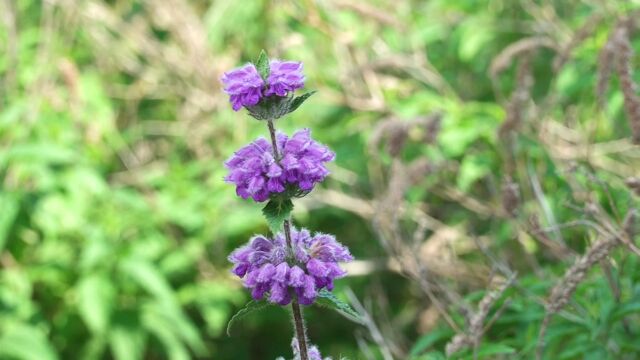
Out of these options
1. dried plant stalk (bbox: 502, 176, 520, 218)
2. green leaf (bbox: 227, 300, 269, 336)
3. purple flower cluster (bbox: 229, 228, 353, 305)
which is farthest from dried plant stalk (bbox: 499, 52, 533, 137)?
green leaf (bbox: 227, 300, 269, 336)

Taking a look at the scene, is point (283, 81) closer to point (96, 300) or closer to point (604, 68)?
point (604, 68)

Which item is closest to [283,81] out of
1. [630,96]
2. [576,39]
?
[630,96]

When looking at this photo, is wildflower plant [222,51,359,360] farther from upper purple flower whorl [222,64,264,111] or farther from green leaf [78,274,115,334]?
green leaf [78,274,115,334]

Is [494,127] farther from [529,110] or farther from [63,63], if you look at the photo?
[63,63]

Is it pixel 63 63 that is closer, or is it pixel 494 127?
pixel 494 127

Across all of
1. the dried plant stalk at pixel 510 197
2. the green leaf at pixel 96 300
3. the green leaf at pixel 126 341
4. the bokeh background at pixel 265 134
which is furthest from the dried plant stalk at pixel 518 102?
the green leaf at pixel 126 341

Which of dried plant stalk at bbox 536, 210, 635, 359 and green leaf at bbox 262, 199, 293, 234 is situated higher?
green leaf at bbox 262, 199, 293, 234

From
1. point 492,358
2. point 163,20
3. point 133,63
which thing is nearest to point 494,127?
point 492,358

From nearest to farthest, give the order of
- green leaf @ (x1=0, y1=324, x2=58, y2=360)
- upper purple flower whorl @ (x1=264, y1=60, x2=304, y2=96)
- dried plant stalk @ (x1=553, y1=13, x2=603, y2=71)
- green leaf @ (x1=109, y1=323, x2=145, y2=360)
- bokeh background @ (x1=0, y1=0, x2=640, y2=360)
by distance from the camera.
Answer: upper purple flower whorl @ (x1=264, y1=60, x2=304, y2=96), dried plant stalk @ (x1=553, y1=13, x2=603, y2=71), bokeh background @ (x1=0, y1=0, x2=640, y2=360), green leaf @ (x1=0, y1=324, x2=58, y2=360), green leaf @ (x1=109, y1=323, x2=145, y2=360)
